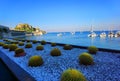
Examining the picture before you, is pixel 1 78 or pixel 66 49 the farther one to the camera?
pixel 66 49

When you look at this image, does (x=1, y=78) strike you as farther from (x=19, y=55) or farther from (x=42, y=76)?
(x=19, y=55)

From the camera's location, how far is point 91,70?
26.7ft

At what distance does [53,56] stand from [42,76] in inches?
213

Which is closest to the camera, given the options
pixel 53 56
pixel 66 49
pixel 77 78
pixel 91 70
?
pixel 77 78

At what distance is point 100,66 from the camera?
888 centimetres

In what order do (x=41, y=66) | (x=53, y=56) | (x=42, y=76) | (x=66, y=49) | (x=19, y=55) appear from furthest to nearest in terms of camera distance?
(x=66, y=49) → (x=19, y=55) → (x=53, y=56) → (x=41, y=66) → (x=42, y=76)

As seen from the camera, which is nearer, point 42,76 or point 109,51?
point 42,76

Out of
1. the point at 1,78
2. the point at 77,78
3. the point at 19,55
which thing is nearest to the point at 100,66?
the point at 77,78

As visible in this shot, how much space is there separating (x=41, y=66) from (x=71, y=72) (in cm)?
410

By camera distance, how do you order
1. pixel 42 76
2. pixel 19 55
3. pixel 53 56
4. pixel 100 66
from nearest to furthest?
pixel 42 76, pixel 100 66, pixel 53 56, pixel 19 55

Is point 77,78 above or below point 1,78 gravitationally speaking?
above

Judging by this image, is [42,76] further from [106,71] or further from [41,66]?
[106,71]

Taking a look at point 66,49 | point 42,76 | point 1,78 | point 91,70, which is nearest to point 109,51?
point 66,49

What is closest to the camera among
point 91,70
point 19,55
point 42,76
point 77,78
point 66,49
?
point 77,78
